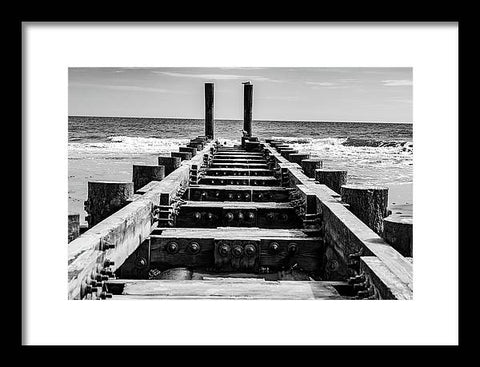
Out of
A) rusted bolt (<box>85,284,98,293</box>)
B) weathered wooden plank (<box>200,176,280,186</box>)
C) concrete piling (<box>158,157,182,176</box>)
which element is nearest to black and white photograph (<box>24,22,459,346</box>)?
rusted bolt (<box>85,284,98,293</box>)

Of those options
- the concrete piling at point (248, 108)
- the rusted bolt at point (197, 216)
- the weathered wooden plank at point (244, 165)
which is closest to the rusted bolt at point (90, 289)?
the rusted bolt at point (197, 216)

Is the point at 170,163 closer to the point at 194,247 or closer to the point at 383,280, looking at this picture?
the point at 194,247

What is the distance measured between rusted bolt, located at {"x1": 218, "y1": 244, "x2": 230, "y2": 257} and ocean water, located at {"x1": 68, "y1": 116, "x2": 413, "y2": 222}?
5.98m

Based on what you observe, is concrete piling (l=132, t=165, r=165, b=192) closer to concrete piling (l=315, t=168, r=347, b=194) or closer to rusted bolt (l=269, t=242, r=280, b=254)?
concrete piling (l=315, t=168, r=347, b=194)

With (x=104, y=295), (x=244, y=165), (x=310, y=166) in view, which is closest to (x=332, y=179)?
(x=310, y=166)

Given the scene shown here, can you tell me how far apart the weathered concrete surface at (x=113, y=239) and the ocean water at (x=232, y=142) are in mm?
5351

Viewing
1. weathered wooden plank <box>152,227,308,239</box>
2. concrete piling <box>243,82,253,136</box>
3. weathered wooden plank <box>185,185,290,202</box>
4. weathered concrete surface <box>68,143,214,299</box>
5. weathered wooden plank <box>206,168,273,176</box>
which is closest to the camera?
weathered concrete surface <box>68,143,214,299</box>

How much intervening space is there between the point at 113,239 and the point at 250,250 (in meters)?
1.13

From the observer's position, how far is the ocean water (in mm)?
18297

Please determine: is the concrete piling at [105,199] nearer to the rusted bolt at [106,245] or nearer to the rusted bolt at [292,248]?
the rusted bolt at [106,245]

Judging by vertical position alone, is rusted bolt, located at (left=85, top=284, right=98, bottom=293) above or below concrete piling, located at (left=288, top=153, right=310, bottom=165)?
below

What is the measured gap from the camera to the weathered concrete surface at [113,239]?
2.98m

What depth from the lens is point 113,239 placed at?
362 centimetres
